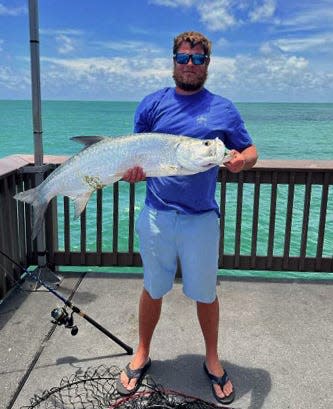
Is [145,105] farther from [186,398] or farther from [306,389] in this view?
[306,389]

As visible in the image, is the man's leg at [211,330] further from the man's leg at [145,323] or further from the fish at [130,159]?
the fish at [130,159]

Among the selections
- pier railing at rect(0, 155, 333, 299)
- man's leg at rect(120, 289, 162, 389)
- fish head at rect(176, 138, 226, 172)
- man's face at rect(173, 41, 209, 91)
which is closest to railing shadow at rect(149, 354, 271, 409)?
man's leg at rect(120, 289, 162, 389)

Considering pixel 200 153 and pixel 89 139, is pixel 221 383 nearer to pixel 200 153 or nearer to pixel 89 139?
pixel 200 153

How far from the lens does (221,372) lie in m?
2.83

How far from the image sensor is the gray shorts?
2633mm

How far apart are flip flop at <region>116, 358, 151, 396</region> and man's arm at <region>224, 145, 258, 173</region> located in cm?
134

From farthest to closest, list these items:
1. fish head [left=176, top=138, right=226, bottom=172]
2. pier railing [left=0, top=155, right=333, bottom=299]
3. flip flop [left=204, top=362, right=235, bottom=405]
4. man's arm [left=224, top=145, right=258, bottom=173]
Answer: pier railing [left=0, top=155, right=333, bottom=299], flip flop [left=204, top=362, right=235, bottom=405], man's arm [left=224, top=145, right=258, bottom=173], fish head [left=176, top=138, right=226, bottom=172]

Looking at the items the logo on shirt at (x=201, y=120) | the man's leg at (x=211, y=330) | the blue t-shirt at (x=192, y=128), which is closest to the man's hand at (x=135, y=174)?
the blue t-shirt at (x=192, y=128)

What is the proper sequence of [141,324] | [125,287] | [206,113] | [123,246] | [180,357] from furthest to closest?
[123,246] → [125,287] → [180,357] → [141,324] → [206,113]

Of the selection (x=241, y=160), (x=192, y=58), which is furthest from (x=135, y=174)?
(x=192, y=58)

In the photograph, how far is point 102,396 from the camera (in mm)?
2666

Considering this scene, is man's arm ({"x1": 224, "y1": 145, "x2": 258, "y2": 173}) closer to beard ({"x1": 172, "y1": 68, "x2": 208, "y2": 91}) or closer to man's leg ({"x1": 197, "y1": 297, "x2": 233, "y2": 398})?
beard ({"x1": 172, "y1": 68, "x2": 208, "y2": 91})

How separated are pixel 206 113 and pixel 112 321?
188 cm

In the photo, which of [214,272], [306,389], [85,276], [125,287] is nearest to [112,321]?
[125,287]
